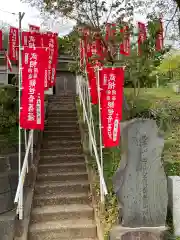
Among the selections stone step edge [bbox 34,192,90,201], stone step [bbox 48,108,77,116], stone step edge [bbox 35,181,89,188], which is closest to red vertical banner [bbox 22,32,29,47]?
stone step [bbox 48,108,77,116]

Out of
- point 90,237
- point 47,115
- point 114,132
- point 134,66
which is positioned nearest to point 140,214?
point 90,237

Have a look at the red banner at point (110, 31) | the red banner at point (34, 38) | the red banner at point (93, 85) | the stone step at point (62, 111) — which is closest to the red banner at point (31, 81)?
the red banner at point (93, 85)

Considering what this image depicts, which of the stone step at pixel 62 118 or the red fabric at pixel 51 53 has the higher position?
the red fabric at pixel 51 53

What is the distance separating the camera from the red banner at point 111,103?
5961 mm

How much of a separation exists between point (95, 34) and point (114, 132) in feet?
13.8

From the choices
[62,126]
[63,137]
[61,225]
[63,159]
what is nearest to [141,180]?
[61,225]

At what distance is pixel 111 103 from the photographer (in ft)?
19.7

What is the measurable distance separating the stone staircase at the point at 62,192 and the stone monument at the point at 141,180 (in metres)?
1.10

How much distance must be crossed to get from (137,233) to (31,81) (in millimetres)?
3462

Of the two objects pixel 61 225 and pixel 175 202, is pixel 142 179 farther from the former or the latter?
Result: pixel 61 225

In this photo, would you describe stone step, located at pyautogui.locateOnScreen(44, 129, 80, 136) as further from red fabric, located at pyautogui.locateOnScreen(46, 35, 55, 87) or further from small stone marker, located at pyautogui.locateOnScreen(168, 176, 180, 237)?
small stone marker, located at pyautogui.locateOnScreen(168, 176, 180, 237)

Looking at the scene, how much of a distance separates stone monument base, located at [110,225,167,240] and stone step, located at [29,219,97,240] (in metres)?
0.88

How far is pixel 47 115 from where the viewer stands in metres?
10.9

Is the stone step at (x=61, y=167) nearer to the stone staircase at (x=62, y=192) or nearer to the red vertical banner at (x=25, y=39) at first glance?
the stone staircase at (x=62, y=192)
